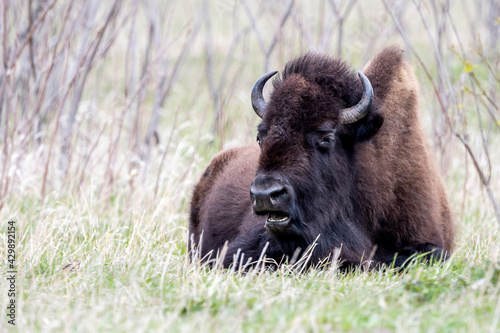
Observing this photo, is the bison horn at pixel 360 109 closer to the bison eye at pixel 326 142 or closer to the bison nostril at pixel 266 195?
the bison eye at pixel 326 142

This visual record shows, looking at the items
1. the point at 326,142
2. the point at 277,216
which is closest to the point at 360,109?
the point at 326,142

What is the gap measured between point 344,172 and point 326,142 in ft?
0.96

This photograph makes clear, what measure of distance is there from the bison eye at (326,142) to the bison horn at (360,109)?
0.16 metres

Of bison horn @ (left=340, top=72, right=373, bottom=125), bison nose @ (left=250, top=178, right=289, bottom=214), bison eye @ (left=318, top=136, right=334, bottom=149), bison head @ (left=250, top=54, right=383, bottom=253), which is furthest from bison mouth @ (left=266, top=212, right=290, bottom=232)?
bison horn @ (left=340, top=72, right=373, bottom=125)

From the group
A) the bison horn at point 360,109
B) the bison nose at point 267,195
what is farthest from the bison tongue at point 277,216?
the bison horn at point 360,109

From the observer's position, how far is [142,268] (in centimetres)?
398

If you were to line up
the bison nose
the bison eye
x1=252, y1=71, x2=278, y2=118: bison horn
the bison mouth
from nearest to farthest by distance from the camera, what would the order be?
the bison nose, the bison mouth, the bison eye, x1=252, y1=71, x2=278, y2=118: bison horn

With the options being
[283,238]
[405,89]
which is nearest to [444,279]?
[283,238]

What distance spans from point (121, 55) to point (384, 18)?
14171 mm

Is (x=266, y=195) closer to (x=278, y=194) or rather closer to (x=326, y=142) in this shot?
(x=278, y=194)

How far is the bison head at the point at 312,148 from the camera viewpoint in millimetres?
4379

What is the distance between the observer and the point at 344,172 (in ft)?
15.6

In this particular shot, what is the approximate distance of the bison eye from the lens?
Answer: 459cm

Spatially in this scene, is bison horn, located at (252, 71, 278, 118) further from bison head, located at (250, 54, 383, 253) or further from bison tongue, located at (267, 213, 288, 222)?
bison tongue, located at (267, 213, 288, 222)
